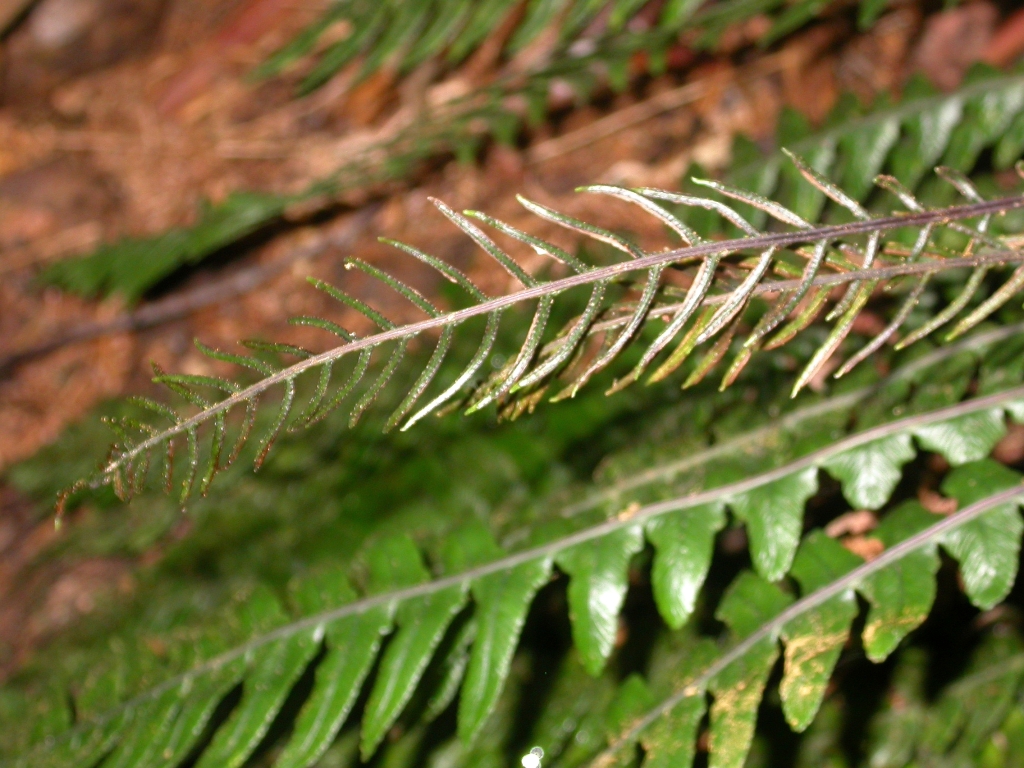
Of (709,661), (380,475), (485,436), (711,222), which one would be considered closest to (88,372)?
(380,475)

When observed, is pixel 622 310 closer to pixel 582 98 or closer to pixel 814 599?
pixel 814 599

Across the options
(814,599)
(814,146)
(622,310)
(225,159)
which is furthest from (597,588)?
(225,159)

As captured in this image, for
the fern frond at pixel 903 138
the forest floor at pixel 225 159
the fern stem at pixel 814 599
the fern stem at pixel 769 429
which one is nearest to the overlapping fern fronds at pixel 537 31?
the fern frond at pixel 903 138

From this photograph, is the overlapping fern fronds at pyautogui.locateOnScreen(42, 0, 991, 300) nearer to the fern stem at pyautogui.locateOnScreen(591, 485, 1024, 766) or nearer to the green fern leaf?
the fern stem at pyautogui.locateOnScreen(591, 485, 1024, 766)

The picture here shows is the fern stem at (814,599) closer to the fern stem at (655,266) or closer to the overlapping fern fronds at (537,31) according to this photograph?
the fern stem at (655,266)

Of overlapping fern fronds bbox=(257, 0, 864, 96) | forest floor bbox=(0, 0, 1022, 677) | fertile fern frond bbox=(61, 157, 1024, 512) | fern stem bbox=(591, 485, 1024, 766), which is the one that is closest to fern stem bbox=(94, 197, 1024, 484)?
fertile fern frond bbox=(61, 157, 1024, 512)

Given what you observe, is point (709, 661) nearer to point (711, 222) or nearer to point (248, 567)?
point (711, 222)

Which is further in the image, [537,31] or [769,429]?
[537,31]
